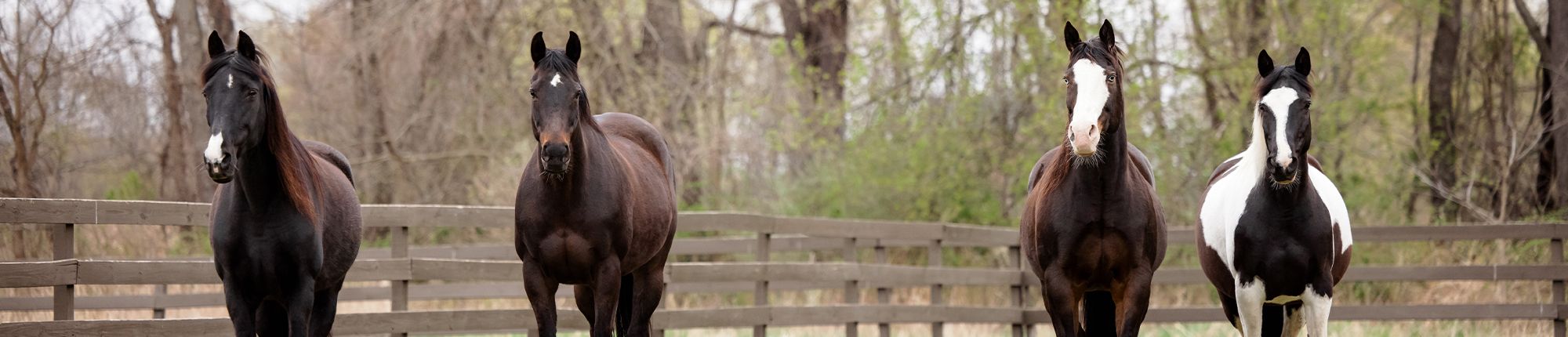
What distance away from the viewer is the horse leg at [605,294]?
5.33 m

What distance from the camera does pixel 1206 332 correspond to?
10.1 metres

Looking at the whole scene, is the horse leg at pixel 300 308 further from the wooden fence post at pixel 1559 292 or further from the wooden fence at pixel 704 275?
the wooden fence post at pixel 1559 292

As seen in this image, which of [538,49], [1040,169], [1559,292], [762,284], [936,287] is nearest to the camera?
[538,49]

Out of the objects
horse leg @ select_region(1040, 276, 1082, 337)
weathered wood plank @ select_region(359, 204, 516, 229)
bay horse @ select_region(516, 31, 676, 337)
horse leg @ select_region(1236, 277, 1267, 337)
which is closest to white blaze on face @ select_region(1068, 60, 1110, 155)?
horse leg @ select_region(1040, 276, 1082, 337)

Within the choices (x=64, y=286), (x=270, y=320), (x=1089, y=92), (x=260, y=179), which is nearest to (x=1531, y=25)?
(x=1089, y=92)

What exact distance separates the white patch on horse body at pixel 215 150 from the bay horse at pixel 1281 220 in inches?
150

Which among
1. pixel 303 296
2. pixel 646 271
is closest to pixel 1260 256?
pixel 646 271

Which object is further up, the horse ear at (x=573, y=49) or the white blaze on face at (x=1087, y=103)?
the horse ear at (x=573, y=49)

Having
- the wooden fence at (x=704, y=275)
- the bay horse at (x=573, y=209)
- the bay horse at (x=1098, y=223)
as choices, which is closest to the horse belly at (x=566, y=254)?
the bay horse at (x=573, y=209)

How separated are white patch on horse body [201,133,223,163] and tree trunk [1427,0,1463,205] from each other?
1208 cm

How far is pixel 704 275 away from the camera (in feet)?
27.5

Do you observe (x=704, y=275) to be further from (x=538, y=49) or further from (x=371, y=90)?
(x=371, y=90)

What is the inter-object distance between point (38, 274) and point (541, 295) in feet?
7.38

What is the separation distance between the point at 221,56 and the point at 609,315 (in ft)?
5.67
